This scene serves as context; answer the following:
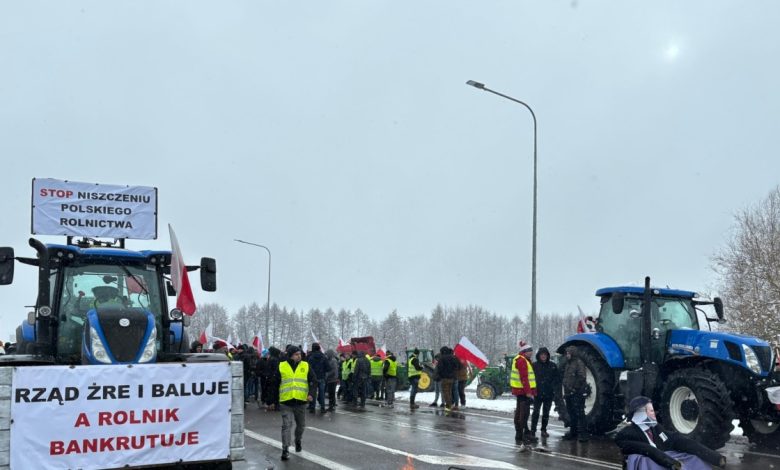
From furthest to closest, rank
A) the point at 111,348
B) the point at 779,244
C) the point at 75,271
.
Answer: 1. the point at 779,244
2. the point at 75,271
3. the point at 111,348

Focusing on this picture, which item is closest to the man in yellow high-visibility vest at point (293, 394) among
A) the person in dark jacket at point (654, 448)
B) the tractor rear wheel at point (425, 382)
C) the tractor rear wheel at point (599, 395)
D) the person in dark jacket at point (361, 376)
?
the tractor rear wheel at point (599, 395)

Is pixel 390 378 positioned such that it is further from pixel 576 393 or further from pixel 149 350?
pixel 149 350

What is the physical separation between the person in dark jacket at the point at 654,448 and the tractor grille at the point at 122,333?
468cm

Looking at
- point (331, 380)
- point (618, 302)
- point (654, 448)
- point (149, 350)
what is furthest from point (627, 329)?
point (331, 380)

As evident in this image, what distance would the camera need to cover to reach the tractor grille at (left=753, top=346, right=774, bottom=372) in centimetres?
1177

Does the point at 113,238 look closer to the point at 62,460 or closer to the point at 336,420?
the point at 62,460

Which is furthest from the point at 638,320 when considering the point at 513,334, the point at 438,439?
the point at 513,334

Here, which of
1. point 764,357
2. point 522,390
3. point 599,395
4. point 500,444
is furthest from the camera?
point 599,395

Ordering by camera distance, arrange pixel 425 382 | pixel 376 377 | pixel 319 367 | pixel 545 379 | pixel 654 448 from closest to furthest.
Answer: pixel 654 448 → pixel 545 379 → pixel 319 367 → pixel 376 377 → pixel 425 382

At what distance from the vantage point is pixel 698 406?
11.5 metres

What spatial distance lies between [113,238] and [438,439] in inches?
266

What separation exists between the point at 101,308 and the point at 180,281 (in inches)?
34.1

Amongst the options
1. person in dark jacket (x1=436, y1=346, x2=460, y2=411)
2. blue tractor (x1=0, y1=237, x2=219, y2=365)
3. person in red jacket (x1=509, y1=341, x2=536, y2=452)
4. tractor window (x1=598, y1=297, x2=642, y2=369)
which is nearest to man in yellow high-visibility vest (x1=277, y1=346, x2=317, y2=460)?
blue tractor (x1=0, y1=237, x2=219, y2=365)

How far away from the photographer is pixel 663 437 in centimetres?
588
